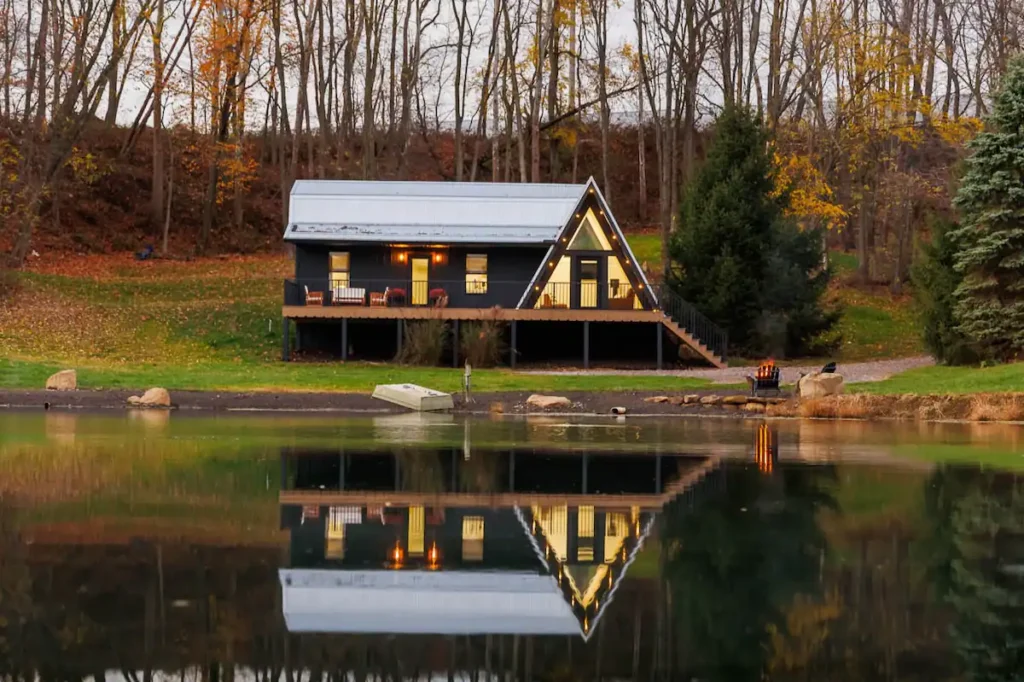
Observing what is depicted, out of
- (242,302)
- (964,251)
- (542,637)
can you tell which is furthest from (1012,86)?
(542,637)

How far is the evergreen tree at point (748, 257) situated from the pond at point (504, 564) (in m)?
25.4

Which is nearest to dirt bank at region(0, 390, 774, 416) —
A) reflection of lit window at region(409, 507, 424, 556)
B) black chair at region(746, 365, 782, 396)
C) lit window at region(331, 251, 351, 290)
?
black chair at region(746, 365, 782, 396)

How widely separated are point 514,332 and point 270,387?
35.2ft

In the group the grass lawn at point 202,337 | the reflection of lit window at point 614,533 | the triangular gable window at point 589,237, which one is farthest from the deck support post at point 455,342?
the reflection of lit window at point 614,533

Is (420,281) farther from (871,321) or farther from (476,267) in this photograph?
(871,321)

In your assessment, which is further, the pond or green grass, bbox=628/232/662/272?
green grass, bbox=628/232/662/272

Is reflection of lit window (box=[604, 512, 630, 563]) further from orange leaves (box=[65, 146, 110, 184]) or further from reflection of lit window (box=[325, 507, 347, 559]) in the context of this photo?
orange leaves (box=[65, 146, 110, 184])

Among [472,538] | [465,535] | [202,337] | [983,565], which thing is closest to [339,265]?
[202,337]

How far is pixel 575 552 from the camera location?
1240 centimetres

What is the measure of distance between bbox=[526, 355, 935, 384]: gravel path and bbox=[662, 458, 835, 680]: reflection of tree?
2197 cm

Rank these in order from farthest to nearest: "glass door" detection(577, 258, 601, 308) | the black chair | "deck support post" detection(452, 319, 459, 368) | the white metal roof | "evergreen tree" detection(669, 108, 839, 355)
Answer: "evergreen tree" detection(669, 108, 839, 355)
the white metal roof
"glass door" detection(577, 258, 601, 308)
"deck support post" detection(452, 319, 459, 368)
the black chair

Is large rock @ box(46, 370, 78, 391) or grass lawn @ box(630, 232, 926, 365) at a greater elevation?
grass lawn @ box(630, 232, 926, 365)

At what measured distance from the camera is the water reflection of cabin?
388 inches

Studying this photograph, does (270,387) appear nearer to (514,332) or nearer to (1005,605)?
(514,332)
